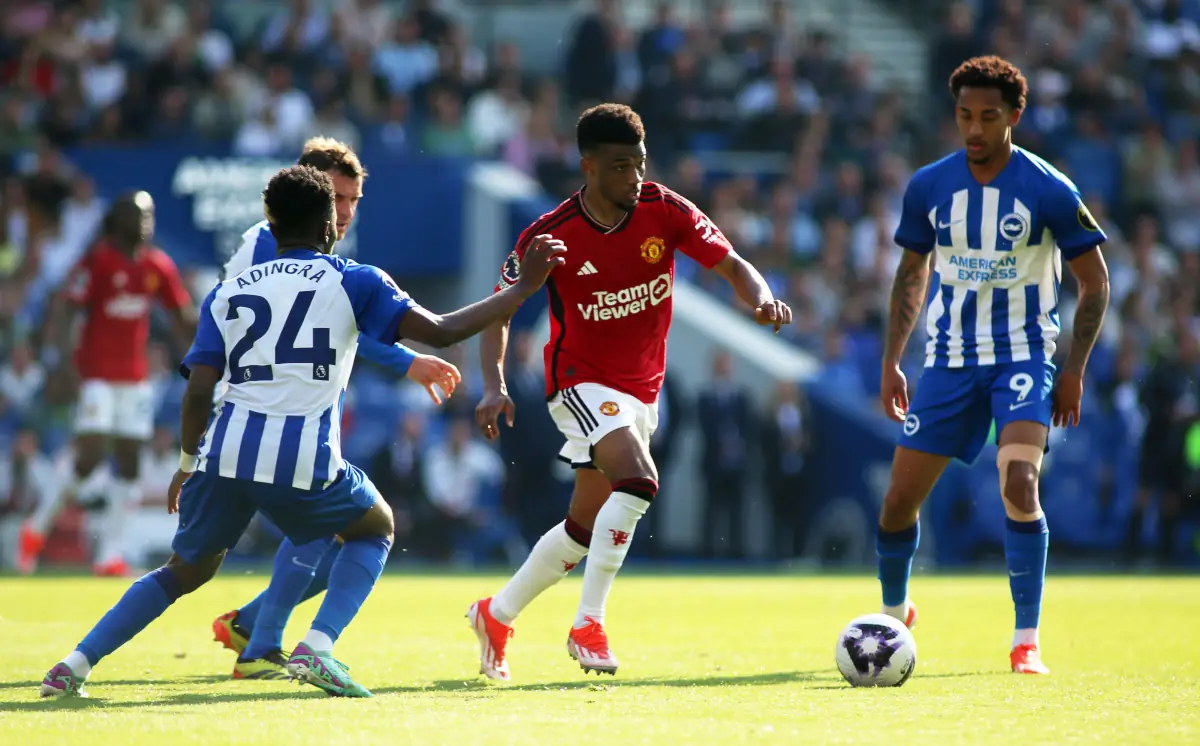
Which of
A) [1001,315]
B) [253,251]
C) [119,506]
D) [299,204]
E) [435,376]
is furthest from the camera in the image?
[119,506]

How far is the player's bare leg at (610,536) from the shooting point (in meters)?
6.88

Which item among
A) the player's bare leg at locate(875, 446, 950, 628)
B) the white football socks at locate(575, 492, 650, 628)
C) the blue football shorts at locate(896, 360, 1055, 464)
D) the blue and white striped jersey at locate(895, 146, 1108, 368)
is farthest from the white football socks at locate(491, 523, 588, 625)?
the blue and white striped jersey at locate(895, 146, 1108, 368)

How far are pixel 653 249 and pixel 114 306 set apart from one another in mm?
7268

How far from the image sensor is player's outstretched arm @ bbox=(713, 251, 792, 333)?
6.77m

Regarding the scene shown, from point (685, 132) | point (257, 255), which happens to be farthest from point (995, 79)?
point (685, 132)

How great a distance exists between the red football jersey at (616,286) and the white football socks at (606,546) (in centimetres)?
57

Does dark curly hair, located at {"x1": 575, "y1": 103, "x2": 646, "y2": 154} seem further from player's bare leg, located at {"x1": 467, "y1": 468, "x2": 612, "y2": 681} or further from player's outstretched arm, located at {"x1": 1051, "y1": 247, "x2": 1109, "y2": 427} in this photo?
player's outstretched arm, located at {"x1": 1051, "y1": 247, "x2": 1109, "y2": 427}

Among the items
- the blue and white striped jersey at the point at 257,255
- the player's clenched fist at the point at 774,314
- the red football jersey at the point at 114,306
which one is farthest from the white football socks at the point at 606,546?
the red football jersey at the point at 114,306

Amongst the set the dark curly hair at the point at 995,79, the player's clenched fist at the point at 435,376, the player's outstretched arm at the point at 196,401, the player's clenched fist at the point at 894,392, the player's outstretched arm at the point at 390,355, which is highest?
the dark curly hair at the point at 995,79

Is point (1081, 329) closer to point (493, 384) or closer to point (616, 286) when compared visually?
point (616, 286)

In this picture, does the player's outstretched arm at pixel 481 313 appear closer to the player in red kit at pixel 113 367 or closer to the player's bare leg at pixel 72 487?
the player in red kit at pixel 113 367

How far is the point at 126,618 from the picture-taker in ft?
19.8

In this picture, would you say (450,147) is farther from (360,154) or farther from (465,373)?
(465,373)

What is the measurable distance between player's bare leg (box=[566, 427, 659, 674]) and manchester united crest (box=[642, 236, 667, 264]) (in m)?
0.85
